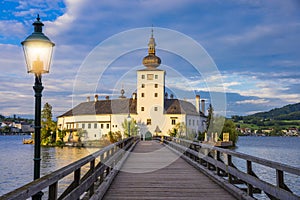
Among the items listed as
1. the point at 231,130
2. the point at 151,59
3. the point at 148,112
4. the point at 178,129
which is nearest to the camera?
the point at 178,129

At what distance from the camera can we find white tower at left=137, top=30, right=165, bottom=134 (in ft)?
240

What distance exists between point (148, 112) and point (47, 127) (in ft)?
81.9

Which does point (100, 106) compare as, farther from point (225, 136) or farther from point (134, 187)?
point (134, 187)

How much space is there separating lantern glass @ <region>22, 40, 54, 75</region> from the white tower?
6701 cm

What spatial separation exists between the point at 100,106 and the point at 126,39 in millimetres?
55121

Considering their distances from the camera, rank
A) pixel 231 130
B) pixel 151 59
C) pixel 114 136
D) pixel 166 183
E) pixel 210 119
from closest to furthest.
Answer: pixel 166 183, pixel 114 136, pixel 231 130, pixel 151 59, pixel 210 119

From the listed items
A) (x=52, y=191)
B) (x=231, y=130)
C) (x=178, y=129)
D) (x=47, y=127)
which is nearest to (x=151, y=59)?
(x=178, y=129)

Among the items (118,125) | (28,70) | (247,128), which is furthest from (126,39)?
(247,128)

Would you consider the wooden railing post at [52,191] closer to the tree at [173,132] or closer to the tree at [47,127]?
the tree at [173,132]

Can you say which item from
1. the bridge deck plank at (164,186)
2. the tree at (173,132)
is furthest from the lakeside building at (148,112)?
the bridge deck plank at (164,186)

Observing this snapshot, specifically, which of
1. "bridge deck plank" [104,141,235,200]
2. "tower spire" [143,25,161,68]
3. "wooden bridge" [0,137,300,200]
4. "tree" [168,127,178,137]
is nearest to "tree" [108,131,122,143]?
"tree" [168,127,178,137]

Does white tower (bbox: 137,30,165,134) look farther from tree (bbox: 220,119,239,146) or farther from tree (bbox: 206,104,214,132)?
tree (bbox: 206,104,214,132)

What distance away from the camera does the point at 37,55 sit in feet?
18.7

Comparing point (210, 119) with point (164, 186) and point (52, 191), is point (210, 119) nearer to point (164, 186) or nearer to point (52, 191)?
point (164, 186)
